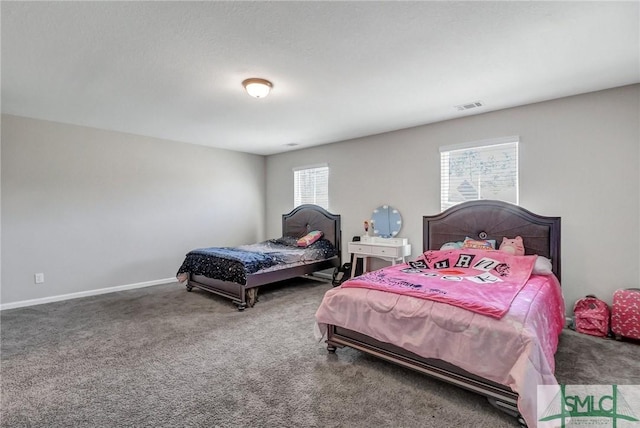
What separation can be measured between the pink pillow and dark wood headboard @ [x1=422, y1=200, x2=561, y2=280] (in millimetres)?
1864

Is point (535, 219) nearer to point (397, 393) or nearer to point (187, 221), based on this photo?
point (397, 393)

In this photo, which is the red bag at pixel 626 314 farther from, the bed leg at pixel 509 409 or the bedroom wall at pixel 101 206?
the bedroom wall at pixel 101 206

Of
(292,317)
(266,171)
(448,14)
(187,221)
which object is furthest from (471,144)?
(187,221)

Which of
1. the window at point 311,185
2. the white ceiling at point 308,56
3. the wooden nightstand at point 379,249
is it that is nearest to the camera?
the white ceiling at point 308,56

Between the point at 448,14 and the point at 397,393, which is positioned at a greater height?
the point at 448,14

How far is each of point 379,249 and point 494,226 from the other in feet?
4.93

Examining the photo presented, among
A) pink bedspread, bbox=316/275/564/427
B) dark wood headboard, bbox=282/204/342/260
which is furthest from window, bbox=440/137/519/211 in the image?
dark wood headboard, bbox=282/204/342/260

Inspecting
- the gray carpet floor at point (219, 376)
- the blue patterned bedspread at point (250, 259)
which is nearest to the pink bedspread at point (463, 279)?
the gray carpet floor at point (219, 376)

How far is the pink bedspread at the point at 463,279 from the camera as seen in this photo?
214cm

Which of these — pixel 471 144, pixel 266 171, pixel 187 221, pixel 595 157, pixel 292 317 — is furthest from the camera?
pixel 266 171

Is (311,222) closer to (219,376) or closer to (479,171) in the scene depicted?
(479,171)

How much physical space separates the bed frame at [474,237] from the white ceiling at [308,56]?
1.28 m

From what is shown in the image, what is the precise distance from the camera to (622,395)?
2068 mm

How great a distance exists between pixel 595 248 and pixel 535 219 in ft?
2.00
